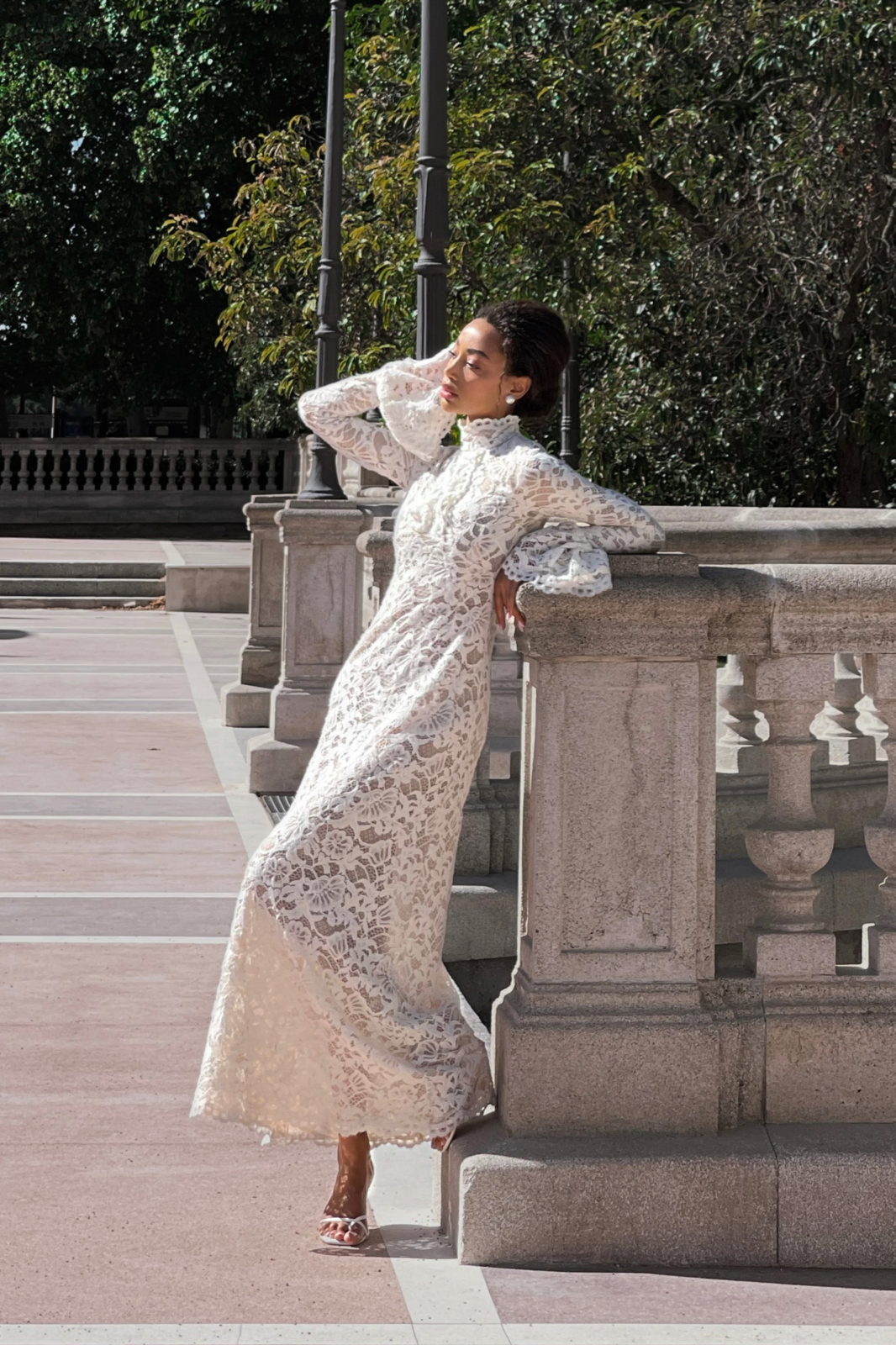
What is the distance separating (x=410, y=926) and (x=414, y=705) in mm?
483

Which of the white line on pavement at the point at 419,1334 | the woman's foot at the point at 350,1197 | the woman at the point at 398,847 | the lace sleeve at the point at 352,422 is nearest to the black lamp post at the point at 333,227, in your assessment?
the lace sleeve at the point at 352,422

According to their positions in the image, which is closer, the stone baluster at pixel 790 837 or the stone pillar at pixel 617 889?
the stone pillar at pixel 617 889

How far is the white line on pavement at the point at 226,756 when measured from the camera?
9977 millimetres

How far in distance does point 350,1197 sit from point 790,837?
49.5 inches

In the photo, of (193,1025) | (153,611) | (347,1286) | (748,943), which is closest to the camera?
(347,1286)

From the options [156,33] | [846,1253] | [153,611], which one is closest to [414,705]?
[846,1253]

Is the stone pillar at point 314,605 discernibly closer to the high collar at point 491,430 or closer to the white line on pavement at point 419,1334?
the high collar at point 491,430

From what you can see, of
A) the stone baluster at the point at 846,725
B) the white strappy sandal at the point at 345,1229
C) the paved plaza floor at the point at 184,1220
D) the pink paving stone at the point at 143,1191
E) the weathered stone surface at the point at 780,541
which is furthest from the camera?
the stone baluster at the point at 846,725

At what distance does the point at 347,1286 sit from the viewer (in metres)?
4.14

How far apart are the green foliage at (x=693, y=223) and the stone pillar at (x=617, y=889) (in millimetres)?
11573

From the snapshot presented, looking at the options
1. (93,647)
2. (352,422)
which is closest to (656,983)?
(352,422)

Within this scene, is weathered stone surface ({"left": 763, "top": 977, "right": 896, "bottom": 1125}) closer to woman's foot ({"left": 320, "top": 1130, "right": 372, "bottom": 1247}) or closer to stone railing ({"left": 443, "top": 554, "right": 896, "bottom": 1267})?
stone railing ({"left": 443, "top": 554, "right": 896, "bottom": 1267})

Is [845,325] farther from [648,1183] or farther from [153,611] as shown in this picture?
[648,1183]


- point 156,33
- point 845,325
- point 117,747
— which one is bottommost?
point 117,747
